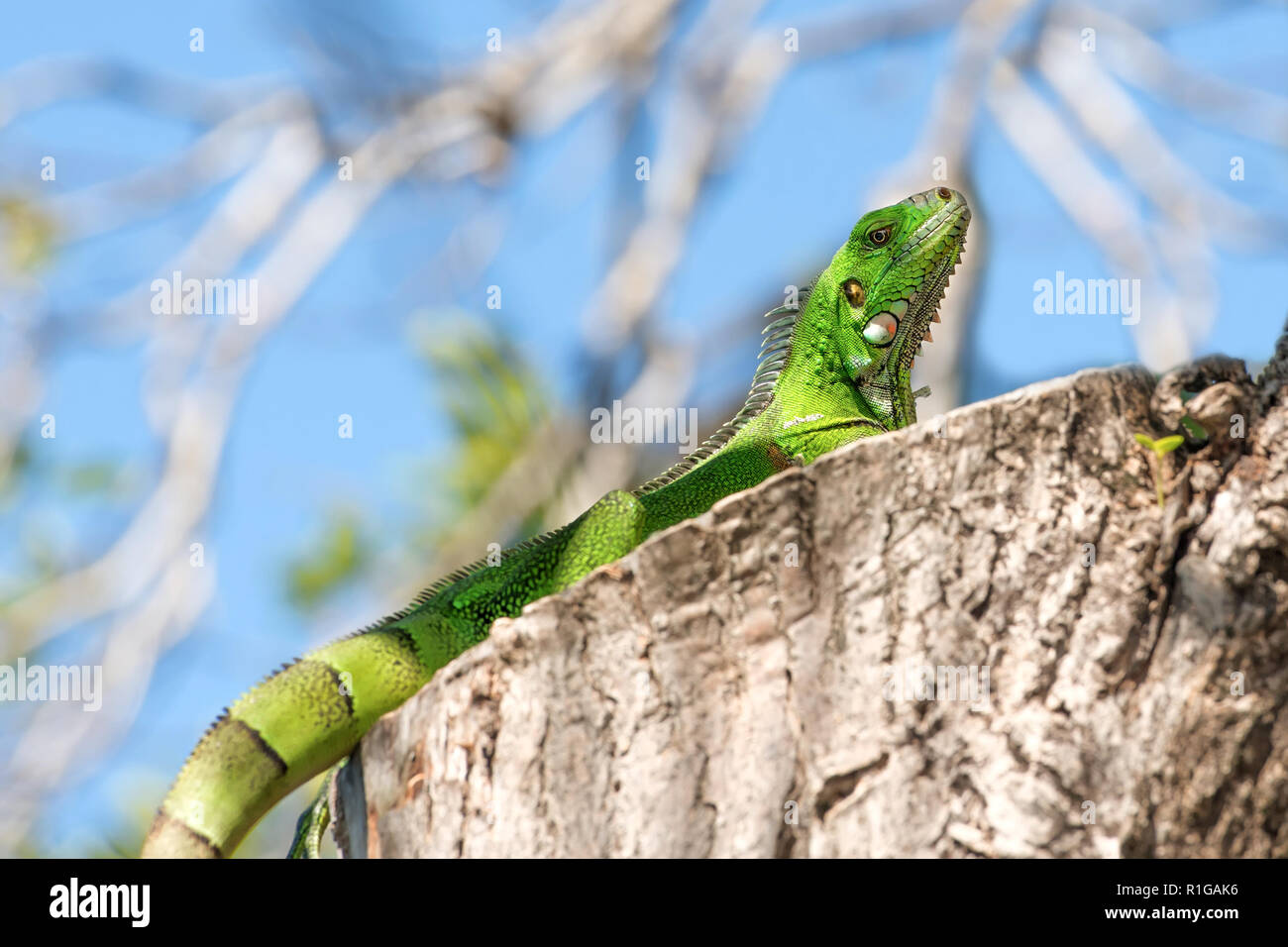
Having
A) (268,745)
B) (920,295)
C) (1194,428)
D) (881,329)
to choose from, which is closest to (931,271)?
(920,295)

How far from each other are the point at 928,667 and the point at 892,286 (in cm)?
332

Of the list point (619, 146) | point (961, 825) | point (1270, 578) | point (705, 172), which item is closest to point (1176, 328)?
point (705, 172)

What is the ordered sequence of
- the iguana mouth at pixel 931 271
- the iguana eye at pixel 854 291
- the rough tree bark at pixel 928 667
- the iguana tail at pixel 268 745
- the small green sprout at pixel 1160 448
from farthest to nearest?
the iguana eye at pixel 854 291 < the iguana mouth at pixel 931 271 < the iguana tail at pixel 268 745 < the small green sprout at pixel 1160 448 < the rough tree bark at pixel 928 667

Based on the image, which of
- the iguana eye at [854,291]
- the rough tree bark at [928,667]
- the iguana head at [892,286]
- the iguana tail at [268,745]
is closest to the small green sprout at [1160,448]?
the rough tree bark at [928,667]

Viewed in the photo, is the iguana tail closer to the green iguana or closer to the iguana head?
the green iguana

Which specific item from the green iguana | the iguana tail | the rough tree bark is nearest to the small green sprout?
the rough tree bark

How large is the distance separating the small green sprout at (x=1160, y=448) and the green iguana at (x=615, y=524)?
6.42 ft

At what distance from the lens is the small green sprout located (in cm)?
A: 364

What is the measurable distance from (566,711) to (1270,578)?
6.60 feet

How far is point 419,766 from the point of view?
3.88 m

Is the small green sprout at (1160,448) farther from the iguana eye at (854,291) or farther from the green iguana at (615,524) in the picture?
the iguana eye at (854,291)

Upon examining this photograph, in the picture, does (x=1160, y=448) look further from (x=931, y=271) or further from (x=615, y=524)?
(x=931, y=271)

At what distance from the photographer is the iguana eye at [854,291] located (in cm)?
656
